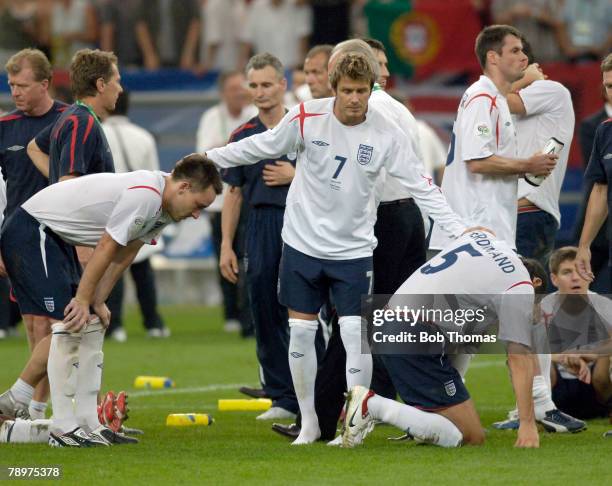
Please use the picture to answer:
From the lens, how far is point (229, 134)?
15.0 metres

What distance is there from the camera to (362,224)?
25.9 feet

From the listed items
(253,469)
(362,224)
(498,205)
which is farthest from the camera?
(498,205)

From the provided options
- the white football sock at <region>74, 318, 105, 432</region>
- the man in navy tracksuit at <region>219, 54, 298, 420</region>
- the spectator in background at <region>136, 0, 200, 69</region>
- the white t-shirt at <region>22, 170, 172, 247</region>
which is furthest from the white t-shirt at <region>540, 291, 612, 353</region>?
the spectator in background at <region>136, 0, 200, 69</region>

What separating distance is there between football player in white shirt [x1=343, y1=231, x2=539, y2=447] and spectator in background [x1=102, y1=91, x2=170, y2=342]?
6.45 metres

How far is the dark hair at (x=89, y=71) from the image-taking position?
837 cm

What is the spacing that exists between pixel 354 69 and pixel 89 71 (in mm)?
1767

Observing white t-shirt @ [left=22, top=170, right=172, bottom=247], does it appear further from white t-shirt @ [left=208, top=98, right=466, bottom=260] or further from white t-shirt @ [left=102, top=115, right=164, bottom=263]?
white t-shirt @ [left=102, top=115, right=164, bottom=263]

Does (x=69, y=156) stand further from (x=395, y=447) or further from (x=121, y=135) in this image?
(x=121, y=135)

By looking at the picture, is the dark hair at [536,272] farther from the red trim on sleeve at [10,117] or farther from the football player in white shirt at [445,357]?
the red trim on sleeve at [10,117]

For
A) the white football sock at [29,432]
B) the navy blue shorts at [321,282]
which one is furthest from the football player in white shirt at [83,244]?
the navy blue shorts at [321,282]

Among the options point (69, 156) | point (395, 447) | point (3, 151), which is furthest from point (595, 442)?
point (3, 151)

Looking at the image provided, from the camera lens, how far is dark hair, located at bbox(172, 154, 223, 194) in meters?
7.30

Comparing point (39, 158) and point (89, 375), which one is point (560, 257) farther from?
point (39, 158)

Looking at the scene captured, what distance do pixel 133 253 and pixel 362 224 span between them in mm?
1316
